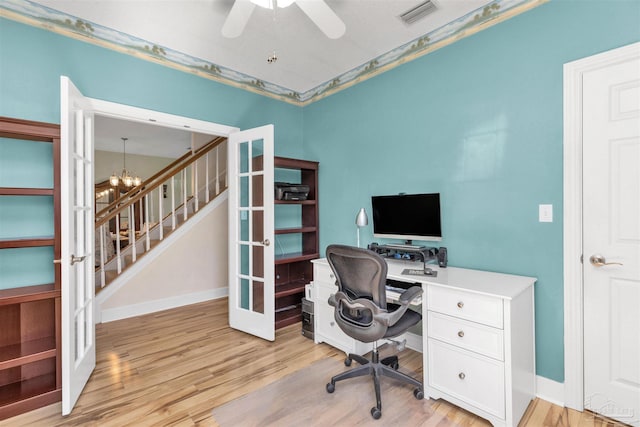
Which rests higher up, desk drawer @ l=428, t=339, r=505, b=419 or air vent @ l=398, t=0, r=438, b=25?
air vent @ l=398, t=0, r=438, b=25

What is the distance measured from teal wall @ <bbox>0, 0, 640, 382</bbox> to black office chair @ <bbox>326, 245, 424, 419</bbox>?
2.77 feet

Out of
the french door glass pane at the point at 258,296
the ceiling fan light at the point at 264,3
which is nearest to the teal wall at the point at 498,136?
the french door glass pane at the point at 258,296

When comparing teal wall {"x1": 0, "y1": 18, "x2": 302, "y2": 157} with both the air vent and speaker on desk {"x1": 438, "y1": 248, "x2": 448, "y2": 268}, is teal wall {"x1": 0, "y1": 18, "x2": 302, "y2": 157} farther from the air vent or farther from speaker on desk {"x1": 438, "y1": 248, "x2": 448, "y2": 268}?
speaker on desk {"x1": 438, "y1": 248, "x2": 448, "y2": 268}

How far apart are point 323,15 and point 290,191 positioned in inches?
71.1

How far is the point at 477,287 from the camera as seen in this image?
1806 millimetres

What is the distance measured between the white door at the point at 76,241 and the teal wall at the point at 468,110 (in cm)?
50

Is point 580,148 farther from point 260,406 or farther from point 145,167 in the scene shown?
point 145,167

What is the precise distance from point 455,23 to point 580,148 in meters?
1.36

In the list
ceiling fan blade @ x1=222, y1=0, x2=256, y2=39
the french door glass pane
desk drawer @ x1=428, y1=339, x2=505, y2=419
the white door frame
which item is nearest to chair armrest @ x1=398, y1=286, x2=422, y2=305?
desk drawer @ x1=428, y1=339, x2=505, y2=419

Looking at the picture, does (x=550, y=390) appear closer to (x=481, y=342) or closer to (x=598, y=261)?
(x=481, y=342)

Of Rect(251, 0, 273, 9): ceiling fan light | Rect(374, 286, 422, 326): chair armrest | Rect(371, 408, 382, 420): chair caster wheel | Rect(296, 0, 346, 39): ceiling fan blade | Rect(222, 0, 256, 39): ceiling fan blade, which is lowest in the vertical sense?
Rect(371, 408, 382, 420): chair caster wheel

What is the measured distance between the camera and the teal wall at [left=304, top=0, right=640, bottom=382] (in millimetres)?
1905

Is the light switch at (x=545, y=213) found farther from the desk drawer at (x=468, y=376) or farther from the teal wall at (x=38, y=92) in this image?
the teal wall at (x=38, y=92)

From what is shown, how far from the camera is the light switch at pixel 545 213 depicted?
194 centimetres
